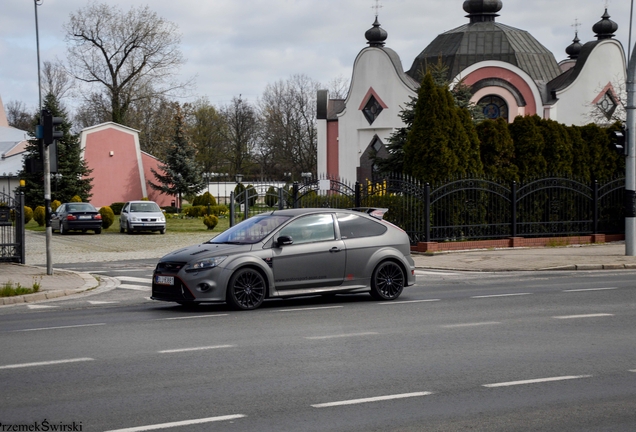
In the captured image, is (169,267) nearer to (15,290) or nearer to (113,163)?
(15,290)

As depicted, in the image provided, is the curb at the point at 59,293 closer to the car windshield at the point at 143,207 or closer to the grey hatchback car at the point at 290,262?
the grey hatchback car at the point at 290,262

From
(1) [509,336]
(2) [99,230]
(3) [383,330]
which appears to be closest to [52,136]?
(3) [383,330]

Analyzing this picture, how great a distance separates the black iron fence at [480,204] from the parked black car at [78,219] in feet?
40.2

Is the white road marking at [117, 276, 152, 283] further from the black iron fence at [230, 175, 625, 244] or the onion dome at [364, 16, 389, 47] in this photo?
the onion dome at [364, 16, 389, 47]

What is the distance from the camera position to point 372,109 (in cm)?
6256

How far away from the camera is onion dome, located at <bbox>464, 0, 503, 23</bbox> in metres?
66.8

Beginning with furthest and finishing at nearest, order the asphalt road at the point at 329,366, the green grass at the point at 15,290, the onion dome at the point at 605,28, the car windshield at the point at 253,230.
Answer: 1. the onion dome at the point at 605,28
2. the green grass at the point at 15,290
3. the car windshield at the point at 253,230
4. the asphalt road at the point at 329,366

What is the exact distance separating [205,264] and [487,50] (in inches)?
2105

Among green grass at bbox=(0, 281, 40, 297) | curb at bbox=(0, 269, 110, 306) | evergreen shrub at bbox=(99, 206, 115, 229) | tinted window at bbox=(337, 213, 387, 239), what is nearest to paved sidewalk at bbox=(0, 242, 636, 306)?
curb at bbox=(0, 269, 110, 306)

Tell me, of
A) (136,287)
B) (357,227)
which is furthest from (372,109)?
(357,227)

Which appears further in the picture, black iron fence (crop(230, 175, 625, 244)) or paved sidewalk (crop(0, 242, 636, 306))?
black iron fence (crop(230, 175, 625, 244))

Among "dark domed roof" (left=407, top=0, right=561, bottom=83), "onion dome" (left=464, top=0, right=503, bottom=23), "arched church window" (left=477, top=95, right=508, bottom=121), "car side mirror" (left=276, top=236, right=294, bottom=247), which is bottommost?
"car side mirror" (left=276, top=236, right=294, bottom=247)

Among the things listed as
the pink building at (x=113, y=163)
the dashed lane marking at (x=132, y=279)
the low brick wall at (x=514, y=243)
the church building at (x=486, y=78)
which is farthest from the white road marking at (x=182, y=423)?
the pink building at (x=113, y=163)

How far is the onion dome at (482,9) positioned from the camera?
66.8m
